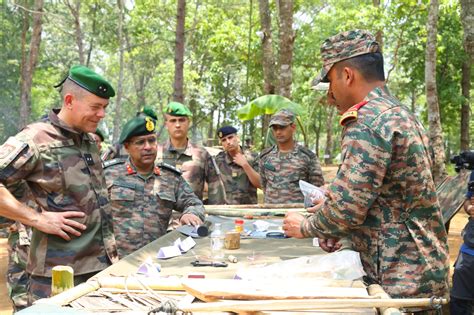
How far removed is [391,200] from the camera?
222cm

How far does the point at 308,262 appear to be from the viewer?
2.45 meters

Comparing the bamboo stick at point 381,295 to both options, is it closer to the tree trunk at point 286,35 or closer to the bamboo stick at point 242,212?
the bamboo stick at point 242,212

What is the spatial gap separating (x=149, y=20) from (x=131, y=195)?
18.7 metres

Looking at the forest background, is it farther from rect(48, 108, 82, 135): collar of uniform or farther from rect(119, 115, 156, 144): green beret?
rect(48, 108, 82, 135): collar of uniform

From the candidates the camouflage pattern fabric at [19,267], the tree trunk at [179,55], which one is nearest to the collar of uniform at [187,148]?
the camouflage pattern fabric at [19,267]

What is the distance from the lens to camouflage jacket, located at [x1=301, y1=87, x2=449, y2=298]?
2.15 meters

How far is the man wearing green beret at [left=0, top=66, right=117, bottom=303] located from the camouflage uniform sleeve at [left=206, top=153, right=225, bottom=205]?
88.6 inches

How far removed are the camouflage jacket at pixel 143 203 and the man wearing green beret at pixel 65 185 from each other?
0.71 meters

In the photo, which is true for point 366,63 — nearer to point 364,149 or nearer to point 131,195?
point 364,149

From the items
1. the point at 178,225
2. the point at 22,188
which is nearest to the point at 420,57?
the point at 178,225

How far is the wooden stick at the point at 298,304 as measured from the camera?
185 cm

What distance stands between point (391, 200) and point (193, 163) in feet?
10.2

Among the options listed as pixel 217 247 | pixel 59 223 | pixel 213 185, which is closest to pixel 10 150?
pixel 59 223

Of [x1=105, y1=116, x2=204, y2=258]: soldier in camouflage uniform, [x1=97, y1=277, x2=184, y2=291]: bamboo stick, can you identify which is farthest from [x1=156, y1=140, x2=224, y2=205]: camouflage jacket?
[x1=97, y1=277, x2=184, y2=291]: bamboo stick
